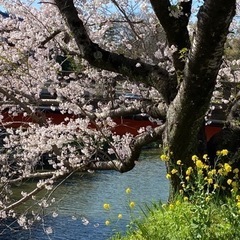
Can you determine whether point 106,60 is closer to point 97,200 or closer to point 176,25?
point 176,25

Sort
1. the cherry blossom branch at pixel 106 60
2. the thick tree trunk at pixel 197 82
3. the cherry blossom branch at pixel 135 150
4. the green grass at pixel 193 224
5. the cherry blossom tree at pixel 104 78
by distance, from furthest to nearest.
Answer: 1. the cherry blossom branch at pixel 135 150
2. the cherry blossom branch at pixel 106 60
3. the cherry blossom tree at pixel 104 78
4. the thick tree trunk at pixel 197 82
5. the green grass at pixel 193 224

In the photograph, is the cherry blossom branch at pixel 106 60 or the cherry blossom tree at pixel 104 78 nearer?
the cherry blossom tree at pixel 104 78

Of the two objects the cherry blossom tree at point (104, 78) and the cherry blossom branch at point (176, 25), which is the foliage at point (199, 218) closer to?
the cherry blossom tree at point (104, 78)

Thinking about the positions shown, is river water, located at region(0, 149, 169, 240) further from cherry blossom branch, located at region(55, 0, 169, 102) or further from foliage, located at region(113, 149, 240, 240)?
foliage, located at region(113, 149, 240, 240)

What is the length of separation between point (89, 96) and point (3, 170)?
1467mm

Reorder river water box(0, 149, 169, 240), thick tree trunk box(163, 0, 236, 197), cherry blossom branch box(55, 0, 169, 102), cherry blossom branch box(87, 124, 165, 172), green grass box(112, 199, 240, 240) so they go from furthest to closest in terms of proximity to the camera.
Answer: river water box(0, 149, 169, 240) < cherry blossom branch box(87, 124, 165, 172) < cherry blossom branch box(55, 0, 169, 102) < thick tree trunk box(163, 0, 236, 197) < green grass box(112, 199, 240, 240)

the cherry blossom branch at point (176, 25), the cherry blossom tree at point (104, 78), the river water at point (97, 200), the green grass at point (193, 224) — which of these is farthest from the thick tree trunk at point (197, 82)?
the river water at point (97, 200)

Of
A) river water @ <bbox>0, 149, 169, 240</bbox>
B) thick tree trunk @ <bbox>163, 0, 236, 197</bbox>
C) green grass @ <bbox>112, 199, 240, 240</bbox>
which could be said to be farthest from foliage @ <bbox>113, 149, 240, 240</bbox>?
river water @ <bbox>0, 149, 169, 240</bbox>

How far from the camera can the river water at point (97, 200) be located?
12047 mm

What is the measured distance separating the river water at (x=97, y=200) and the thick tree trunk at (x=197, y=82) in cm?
502

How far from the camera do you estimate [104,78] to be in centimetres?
640

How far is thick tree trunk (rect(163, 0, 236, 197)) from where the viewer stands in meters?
3.31

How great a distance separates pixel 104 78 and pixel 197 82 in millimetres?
2710

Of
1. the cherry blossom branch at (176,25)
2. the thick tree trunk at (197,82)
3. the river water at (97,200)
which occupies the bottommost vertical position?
the river water at (97,200)
